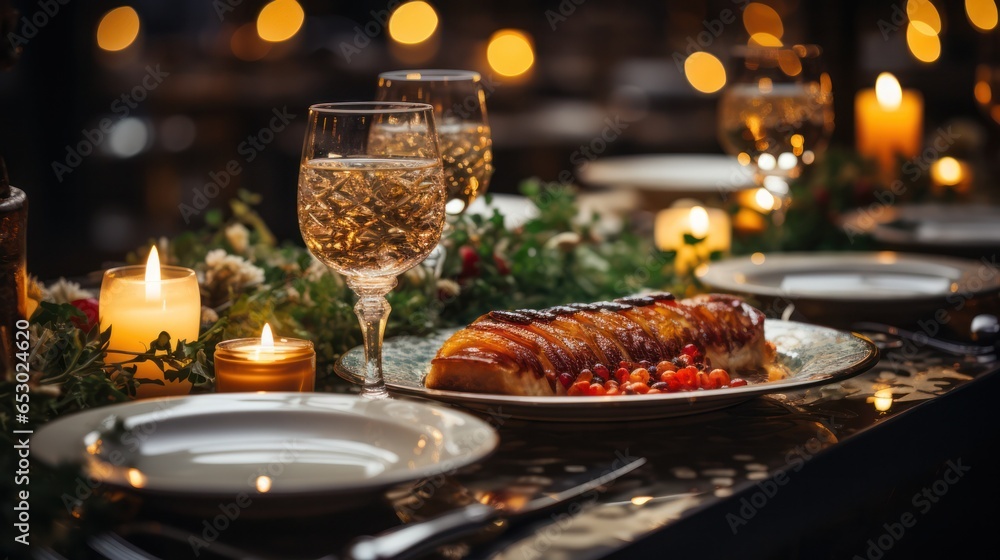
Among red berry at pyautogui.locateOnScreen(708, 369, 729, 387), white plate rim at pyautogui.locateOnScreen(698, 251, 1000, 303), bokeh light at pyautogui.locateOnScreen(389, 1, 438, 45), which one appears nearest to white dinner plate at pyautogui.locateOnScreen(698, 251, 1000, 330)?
white plate rim at pyautogui.locateOnScreen(698, 251, 1000, 303)

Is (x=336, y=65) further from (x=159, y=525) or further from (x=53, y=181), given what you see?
(x=159, y=525)

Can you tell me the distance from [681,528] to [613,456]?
17cm

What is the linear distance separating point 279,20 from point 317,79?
0.41 m

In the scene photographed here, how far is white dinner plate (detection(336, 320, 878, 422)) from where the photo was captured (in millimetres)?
1116

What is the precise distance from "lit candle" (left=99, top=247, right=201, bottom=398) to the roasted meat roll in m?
0.33

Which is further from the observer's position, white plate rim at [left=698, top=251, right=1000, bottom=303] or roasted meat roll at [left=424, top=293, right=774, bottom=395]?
white plate rim at [left=698, top=251, right=1000, bottom=303]

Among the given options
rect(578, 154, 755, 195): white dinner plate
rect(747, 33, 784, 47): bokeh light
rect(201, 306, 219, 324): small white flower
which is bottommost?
rect(201, 306, 219, 324): small white flower

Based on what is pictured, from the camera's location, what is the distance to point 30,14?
17.6 ft

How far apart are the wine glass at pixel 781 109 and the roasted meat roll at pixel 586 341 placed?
25.4 inches

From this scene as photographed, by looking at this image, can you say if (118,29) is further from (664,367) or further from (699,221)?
(664,367)

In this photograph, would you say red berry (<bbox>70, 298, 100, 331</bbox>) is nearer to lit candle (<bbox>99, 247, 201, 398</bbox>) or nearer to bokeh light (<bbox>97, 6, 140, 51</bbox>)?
lit candle (<bbox>99, 247, 201, 398</bbox>)

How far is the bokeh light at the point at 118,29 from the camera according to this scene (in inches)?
231

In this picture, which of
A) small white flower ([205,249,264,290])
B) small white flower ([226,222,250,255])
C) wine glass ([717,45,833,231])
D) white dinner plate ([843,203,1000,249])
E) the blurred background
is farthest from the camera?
the blurred background

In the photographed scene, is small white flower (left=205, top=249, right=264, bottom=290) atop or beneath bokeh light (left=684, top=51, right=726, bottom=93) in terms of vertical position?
beneath
